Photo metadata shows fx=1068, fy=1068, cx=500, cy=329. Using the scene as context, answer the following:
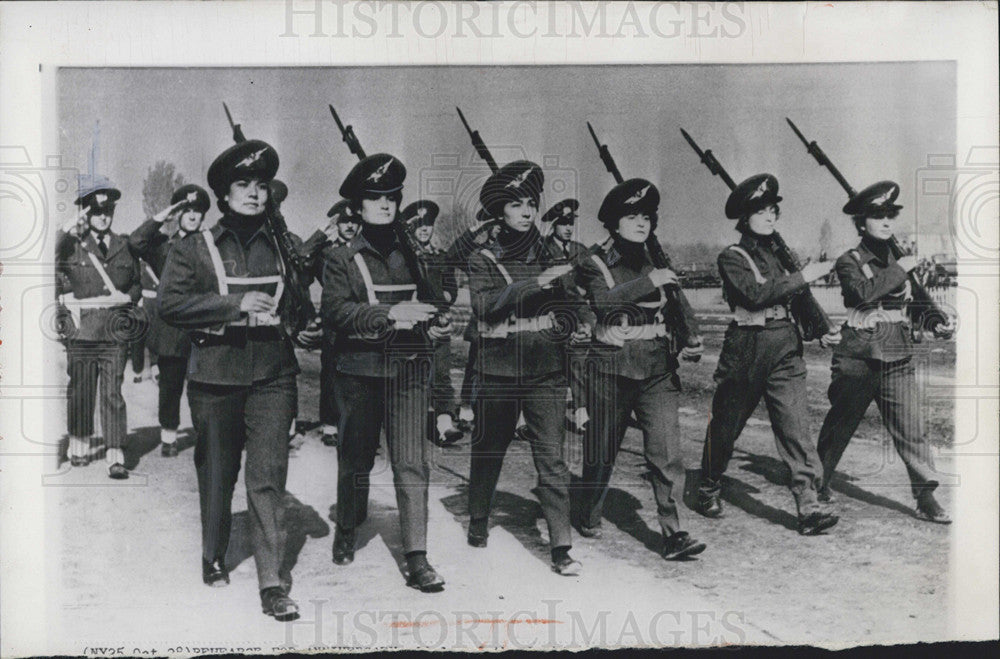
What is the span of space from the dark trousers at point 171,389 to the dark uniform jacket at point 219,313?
0.84 metres

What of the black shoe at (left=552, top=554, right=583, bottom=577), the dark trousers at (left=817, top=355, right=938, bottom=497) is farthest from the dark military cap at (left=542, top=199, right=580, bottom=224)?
the black shoe at (left=552, top=554, right=583, bottom=577)

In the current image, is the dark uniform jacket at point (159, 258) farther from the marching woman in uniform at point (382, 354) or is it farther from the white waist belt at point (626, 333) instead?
the white waist belt at point (626, 333)

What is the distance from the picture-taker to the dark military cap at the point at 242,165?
5.73 metres

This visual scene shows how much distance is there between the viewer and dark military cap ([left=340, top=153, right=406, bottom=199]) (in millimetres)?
5938

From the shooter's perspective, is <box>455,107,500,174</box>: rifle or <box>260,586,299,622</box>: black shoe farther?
<box>455,107,500,174</box>: rifle

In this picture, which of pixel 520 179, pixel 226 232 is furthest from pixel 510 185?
pixel 226 232

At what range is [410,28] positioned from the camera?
6.28 m

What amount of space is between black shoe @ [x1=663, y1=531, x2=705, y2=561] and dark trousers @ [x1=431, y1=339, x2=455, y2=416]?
57.2 inches

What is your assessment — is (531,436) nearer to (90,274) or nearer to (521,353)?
(521,353)

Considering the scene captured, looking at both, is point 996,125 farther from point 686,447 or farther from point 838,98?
point 686,447

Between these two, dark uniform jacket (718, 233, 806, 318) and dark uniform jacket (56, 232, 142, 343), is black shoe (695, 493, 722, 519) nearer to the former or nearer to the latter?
dark uniform jacket (718, 233, 806, 318)

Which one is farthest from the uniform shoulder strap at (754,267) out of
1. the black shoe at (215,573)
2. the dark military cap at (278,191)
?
the black shoe at (215,573)

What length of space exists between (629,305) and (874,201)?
175 cm

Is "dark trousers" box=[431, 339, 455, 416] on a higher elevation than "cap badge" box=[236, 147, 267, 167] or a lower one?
lower
